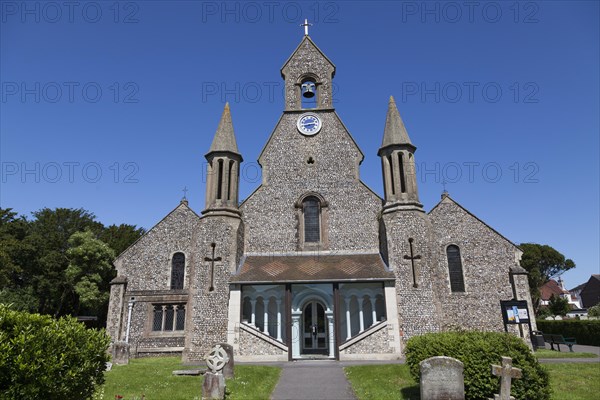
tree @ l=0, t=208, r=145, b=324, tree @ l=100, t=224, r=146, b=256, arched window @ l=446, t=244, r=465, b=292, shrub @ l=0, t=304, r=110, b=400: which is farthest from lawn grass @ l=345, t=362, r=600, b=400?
tree @ l=100, t=224, r=146, b=256

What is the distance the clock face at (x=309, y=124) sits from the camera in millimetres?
24444

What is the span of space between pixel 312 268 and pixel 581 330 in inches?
866

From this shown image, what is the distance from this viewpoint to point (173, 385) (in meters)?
11.6

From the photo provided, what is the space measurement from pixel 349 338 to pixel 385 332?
1.74 m

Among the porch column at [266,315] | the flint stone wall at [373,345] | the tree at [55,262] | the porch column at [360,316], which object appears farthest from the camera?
the tree at [55,262]

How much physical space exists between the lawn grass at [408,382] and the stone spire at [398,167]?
356 inches

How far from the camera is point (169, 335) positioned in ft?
70.7

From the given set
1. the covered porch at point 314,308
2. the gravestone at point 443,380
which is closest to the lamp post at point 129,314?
the covered porch at point 314,308

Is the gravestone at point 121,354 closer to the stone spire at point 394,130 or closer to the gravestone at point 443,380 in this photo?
the gravestone at point 443,380

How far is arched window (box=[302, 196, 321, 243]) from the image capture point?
22211 millimetres

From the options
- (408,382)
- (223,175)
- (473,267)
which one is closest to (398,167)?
(473,267)

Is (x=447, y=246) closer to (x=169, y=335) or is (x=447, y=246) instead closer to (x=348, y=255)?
(x=348, y=255)

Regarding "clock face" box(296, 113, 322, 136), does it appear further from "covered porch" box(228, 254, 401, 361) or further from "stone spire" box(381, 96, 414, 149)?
"covered porch" box(228, 254, 401, 361)

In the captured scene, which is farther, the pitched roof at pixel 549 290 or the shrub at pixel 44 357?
the pitched roof at pixel 549 290
